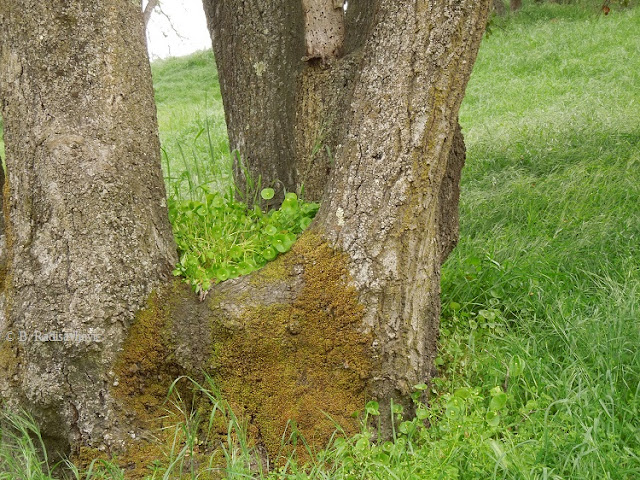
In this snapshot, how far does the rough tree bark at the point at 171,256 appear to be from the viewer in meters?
2.32

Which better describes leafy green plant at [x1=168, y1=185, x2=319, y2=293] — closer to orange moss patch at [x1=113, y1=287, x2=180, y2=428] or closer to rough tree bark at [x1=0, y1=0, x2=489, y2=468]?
Result: rough tree bark at [x1=0, y1=0, x2=489, y2=468]

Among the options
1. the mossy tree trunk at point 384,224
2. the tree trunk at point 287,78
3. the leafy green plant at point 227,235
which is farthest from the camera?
the tree trunk at point 287,78

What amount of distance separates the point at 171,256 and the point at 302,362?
0.68 meters

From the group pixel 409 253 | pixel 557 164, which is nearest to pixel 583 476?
pixel 409 253

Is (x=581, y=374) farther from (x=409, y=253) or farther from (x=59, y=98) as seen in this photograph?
(x=59, y=98)

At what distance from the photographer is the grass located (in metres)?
2.28

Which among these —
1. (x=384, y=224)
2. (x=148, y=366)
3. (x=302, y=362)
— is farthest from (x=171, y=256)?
(x=384, y=224)

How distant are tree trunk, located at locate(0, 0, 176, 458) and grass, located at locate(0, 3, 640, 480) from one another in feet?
1.00

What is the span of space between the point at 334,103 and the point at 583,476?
1928 millimetres

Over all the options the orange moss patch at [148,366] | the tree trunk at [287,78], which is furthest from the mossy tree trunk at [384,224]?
the tree trunk at [287,78]

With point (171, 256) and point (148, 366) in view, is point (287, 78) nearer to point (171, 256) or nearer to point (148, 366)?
point (171, 256)

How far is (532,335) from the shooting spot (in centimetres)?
295

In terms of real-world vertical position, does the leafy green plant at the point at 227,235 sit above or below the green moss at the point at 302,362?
above

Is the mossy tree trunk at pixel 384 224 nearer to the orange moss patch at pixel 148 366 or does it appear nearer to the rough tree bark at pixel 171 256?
the rough tree bark at pixel 171 256
